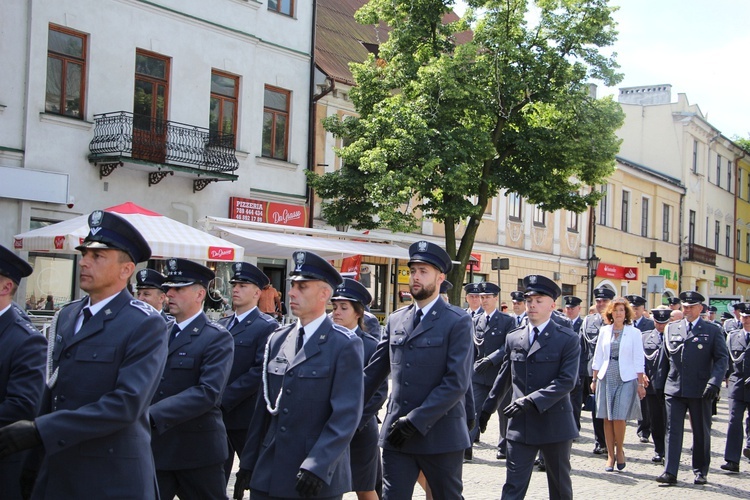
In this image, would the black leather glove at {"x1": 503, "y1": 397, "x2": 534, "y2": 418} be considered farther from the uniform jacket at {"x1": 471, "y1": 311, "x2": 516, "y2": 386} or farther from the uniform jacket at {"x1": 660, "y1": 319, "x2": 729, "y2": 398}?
the uniform jacket at {"x1": 471, "y1": 311, "x2": 516, "y2": 386}

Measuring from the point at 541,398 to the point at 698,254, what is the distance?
46131mm

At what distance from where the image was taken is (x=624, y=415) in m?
11.0

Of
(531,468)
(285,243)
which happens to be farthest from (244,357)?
(285,243)

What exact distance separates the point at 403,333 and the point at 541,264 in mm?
31191

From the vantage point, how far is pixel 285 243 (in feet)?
62.8

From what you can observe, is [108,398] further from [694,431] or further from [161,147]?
[161,147]

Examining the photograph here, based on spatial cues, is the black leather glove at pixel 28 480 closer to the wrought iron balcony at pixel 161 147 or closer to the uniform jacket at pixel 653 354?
the uniform jacket at pixel 653 354

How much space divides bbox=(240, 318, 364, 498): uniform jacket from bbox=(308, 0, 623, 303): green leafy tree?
54.2 feet

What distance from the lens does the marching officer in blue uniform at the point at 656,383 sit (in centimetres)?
1236

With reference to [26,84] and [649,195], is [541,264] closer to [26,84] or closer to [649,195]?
[649,195]

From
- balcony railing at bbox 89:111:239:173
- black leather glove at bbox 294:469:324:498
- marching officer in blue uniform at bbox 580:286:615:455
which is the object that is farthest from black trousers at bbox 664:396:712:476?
balcony railing at bbox 89:111:239:173

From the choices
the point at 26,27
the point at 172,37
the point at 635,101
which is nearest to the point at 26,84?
the point at 26,27

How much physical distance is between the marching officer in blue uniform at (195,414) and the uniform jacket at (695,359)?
6.78m

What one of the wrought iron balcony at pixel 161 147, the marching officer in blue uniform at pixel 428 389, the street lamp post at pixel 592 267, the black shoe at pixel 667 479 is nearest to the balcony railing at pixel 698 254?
the street lamp post at pixel 592 267
